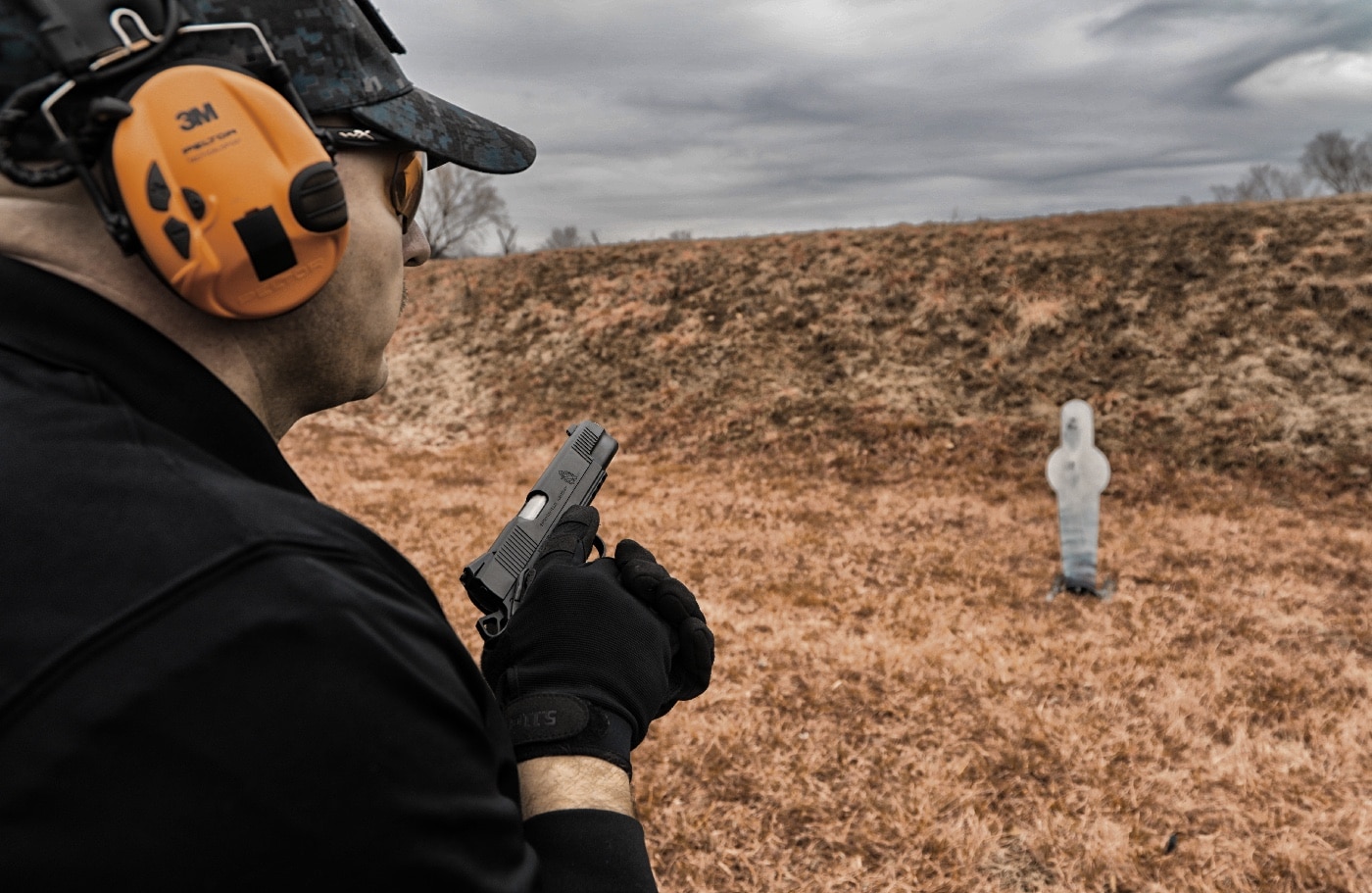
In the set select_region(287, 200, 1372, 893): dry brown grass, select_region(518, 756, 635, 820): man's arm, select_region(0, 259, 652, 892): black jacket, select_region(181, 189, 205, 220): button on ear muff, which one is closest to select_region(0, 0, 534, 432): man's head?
select_region(181, 189, 205, 220): button on ear muff

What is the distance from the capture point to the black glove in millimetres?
1265

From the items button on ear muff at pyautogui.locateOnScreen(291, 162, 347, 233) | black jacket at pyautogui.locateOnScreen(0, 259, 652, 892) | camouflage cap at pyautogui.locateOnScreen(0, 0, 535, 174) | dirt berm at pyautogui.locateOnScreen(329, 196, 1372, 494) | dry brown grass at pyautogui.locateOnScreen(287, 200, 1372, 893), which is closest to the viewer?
black jacket at pyautogui.locateOnScreen(0, 259, 652, 892)

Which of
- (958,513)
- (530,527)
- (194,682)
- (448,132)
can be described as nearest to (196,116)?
(448,132)

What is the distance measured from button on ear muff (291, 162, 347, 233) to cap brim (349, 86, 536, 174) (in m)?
0.16

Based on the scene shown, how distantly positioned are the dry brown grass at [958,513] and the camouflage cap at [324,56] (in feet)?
10.6

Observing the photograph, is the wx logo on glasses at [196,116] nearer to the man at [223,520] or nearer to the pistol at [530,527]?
the man at [223,520]

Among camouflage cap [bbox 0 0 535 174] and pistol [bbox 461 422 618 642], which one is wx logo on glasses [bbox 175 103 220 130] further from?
pistol [bbox 461 422 618 642]

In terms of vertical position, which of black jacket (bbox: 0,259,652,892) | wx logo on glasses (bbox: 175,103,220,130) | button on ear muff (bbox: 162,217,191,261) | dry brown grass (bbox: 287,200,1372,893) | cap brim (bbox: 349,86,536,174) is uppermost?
cap brim (bbox: 349,86,536,174)

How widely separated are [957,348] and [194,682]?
1404cm

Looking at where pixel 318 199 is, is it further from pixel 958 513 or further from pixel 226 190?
pixel 958 513

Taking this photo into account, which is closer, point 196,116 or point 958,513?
point 196,116

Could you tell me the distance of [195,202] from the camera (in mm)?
979

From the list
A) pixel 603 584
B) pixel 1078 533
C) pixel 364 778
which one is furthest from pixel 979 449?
pixel 364 778

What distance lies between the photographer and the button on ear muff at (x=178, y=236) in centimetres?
95
